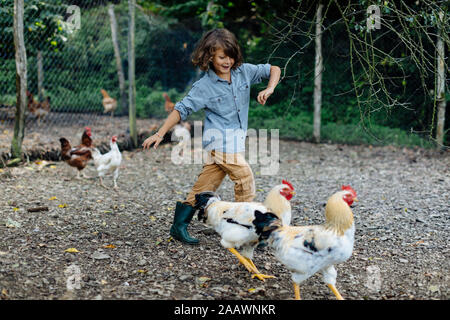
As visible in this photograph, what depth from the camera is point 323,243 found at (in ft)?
8.63

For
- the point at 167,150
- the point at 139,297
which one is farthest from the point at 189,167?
the point at 139,297

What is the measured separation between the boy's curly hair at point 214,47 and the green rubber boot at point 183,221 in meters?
1.22

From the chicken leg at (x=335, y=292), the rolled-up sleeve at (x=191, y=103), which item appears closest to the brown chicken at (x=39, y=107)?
the rolled-up sleeve at (x=191, y=103)

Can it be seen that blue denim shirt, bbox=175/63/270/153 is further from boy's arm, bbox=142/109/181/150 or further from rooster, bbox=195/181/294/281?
rooster, bbox=195/181/294/281

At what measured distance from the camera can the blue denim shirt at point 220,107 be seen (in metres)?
3.57

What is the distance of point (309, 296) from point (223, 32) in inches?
83.8

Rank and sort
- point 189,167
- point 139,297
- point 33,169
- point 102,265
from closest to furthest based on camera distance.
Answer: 1. point 139,297
2. point 102,265
3. point 33,169
4. point 189,167

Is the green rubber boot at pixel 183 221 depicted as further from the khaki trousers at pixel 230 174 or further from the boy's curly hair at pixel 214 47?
the boy's curly hair at pixel 214 47

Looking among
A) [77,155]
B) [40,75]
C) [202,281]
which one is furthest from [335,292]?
[40,75]

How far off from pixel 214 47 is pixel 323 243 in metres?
1.75

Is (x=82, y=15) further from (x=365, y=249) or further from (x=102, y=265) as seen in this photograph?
(x=365, y=249)

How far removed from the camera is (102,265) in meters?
3.43

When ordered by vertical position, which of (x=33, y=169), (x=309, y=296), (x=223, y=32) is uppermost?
(x=223, y=32)

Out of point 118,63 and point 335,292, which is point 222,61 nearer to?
point 335,292
